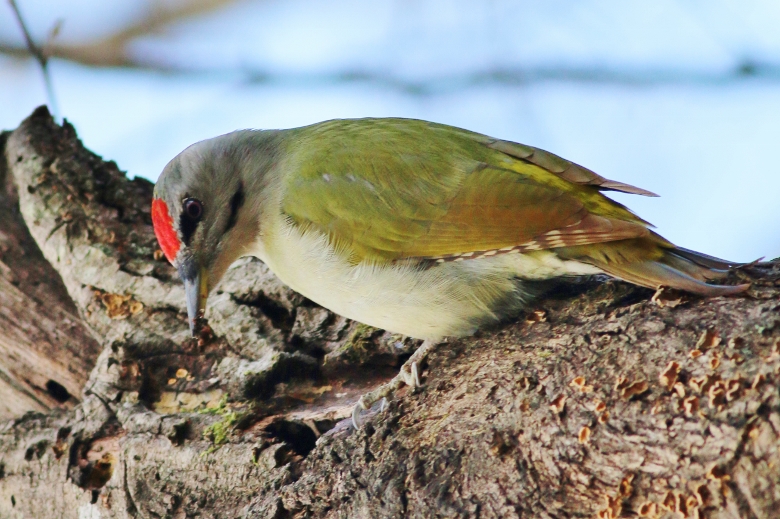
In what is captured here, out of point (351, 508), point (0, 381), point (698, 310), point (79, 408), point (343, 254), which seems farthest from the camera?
point (0, 381)

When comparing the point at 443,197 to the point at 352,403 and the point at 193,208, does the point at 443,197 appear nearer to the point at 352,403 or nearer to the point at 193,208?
the point at 352,403

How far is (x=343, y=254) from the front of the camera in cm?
342

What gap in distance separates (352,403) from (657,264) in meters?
1.46

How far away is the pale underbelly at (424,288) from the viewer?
3180 millimetres

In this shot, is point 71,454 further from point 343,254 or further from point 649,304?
point 649,304

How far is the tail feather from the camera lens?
255 centimetres

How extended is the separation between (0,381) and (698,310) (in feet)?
12.5

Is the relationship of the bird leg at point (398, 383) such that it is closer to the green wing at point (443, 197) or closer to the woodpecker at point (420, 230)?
the woodpecker at point (420, 230)

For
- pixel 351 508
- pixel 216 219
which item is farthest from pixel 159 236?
pixel 351 508

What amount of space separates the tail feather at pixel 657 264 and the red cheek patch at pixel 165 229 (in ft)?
6.71

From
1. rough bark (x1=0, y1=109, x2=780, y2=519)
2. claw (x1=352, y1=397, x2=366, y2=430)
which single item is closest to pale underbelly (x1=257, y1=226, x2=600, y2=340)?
rough bark (x1=0, y1=109, x2=780, y2=519)

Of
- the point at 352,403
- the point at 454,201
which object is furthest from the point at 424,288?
the point at 352,403

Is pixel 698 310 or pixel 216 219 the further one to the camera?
pixel 216 219

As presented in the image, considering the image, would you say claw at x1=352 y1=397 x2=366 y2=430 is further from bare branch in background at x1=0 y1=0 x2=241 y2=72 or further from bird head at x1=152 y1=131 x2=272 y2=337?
bare branch in background at x1=0 y1=0 x2=241 y2=72
